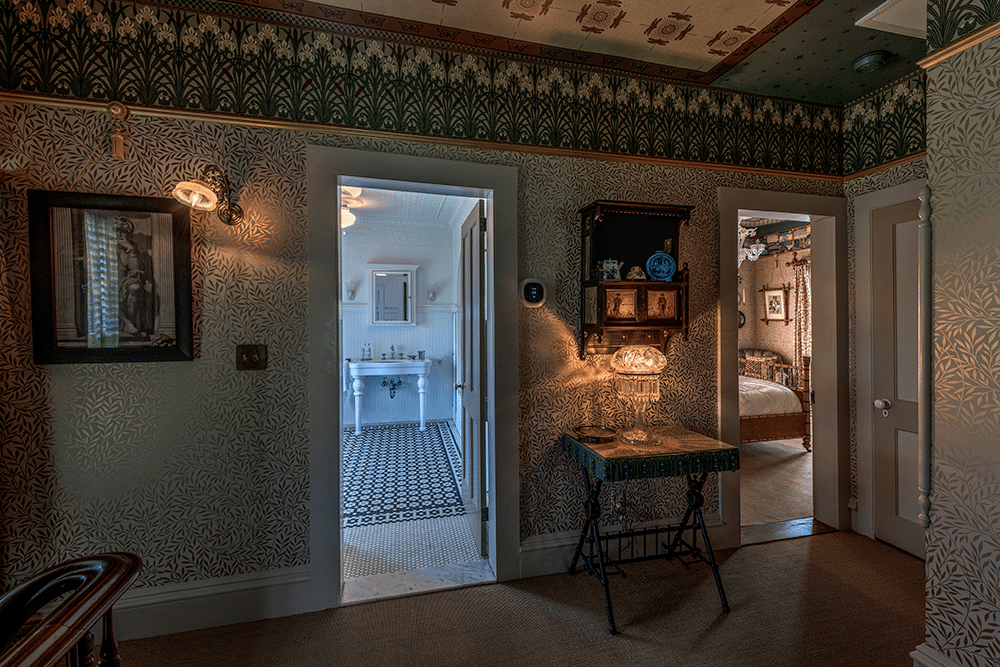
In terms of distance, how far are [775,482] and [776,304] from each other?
4.07 m

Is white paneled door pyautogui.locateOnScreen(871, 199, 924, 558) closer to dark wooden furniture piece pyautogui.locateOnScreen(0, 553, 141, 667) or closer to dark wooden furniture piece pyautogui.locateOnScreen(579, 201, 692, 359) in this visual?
dark wooden furniture piece pyautogui.locateOnScreen(579, 201, 692, 359)

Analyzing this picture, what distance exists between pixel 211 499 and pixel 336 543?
664mm

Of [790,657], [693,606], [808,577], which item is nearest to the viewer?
[790,657]

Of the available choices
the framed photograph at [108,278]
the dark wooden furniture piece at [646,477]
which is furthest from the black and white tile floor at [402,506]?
the framed photograph at [108,278]

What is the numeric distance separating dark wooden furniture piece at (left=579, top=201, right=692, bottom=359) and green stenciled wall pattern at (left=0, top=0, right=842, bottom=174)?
46 centimetres

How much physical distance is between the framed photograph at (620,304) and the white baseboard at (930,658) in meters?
1.80

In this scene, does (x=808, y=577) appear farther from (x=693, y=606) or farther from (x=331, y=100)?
(x=331, y=100)

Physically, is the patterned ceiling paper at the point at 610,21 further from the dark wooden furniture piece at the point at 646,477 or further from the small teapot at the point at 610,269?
the dark wooden furniture piece at the point at 646,477

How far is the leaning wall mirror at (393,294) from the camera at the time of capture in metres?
6.17

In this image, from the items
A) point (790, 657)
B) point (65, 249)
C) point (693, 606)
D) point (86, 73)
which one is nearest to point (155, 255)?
point (65, 249)

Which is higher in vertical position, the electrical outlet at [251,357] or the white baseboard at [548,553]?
the electrical outlet at [251,357]

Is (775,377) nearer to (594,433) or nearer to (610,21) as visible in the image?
(594,433)

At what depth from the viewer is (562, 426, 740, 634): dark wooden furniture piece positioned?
227 cm

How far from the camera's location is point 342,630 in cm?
221
